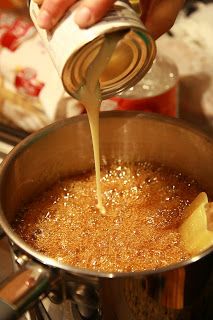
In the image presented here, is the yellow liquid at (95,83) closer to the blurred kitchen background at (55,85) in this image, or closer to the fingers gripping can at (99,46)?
the fingers gripping can at (99,46)

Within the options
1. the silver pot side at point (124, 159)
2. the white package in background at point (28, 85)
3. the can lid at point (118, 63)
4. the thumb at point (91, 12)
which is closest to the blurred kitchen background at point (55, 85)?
the white package in background at point (28, 85)

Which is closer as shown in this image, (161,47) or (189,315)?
(189,315)

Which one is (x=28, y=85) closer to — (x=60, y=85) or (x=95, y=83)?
(x=60, y=85)

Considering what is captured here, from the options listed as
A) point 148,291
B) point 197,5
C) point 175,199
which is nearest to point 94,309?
point 148,291

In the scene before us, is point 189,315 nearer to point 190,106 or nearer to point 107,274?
point 107,274

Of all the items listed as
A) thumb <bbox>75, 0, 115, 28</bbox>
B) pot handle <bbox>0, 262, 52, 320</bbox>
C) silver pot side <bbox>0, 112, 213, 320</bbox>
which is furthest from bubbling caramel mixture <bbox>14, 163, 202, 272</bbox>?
thumb <bbox>75, 0, 115, 28</bbox>

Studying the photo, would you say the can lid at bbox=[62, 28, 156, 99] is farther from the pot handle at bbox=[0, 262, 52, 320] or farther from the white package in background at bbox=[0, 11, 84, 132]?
the white package in background at bbox=[0, 11, 84, 132]

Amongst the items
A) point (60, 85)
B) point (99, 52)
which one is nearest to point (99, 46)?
point (99, 52)
